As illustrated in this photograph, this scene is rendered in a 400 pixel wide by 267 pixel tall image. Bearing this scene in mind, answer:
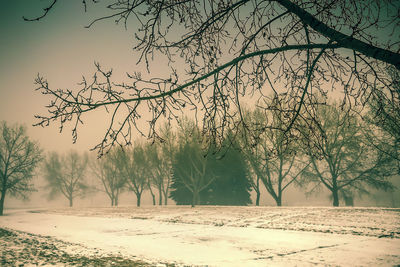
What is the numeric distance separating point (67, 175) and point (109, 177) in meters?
8.05

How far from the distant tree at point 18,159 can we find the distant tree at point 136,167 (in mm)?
10594

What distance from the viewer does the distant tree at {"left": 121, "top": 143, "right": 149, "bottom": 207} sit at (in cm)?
3666

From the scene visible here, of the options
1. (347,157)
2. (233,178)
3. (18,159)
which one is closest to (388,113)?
(347,157)

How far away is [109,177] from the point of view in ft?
155

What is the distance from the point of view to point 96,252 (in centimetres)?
638

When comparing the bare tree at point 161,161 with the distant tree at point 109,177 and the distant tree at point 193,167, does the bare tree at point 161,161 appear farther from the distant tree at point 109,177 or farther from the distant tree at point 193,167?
the distant tree at point 109,177

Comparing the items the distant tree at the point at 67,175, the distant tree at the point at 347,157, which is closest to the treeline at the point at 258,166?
the distant tree at the point at 347,157

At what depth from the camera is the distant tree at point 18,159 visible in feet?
90.6

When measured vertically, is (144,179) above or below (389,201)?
above

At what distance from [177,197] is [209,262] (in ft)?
99.7

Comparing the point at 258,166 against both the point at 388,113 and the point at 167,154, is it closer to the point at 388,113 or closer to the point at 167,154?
the point at 167,154

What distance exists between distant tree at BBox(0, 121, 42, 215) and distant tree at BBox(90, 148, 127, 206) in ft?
48.2

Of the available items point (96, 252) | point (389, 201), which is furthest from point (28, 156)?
point (389, 201)

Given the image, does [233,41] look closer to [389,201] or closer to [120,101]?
[120,101]
